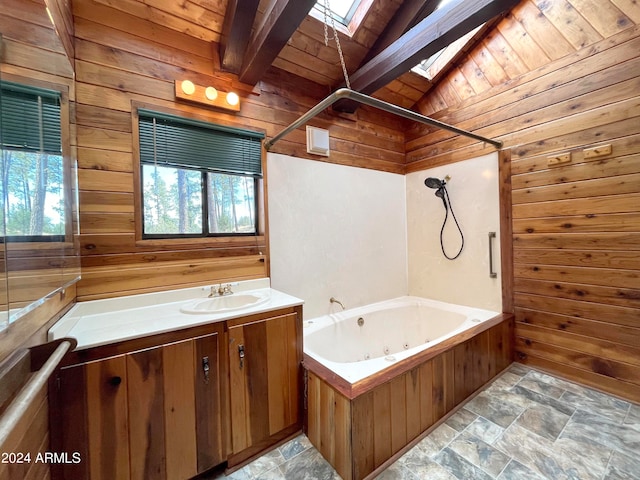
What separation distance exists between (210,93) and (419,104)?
2393 mm

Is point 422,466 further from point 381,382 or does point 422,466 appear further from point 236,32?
point 236,32

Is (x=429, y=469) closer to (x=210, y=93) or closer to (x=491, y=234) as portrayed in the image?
(x=491, y=234)

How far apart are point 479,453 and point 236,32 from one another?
120 inches

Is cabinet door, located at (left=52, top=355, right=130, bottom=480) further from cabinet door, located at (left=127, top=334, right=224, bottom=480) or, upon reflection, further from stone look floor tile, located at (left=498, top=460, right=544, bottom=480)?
stone look floor tile, located at (left=498, top=460, right=544, bottom=480)

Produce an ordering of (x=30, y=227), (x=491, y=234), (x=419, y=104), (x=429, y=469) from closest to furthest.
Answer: (x=30, y=227)
(x=429, y=469)
(x=491, y=234)
(x=419, y=104)

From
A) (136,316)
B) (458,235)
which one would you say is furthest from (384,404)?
(458,235)

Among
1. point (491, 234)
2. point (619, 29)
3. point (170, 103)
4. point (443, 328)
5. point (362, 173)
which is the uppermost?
point (619, 29)

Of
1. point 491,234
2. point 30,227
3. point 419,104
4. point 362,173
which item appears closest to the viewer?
point 30,227

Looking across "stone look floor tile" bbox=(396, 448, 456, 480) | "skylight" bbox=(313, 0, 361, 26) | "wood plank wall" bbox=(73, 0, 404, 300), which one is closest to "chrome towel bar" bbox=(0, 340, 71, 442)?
"wood plank wall" bbox=(73, 0, 404, 300)

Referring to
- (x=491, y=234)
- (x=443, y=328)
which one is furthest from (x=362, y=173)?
(x=443, y=328)

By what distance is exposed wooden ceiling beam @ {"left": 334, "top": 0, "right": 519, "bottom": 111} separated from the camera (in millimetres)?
1590

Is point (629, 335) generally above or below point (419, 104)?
Result: below

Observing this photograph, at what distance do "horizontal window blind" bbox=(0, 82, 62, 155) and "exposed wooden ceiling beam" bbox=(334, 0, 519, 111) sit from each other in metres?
2.13

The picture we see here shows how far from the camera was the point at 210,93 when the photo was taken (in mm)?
1898
